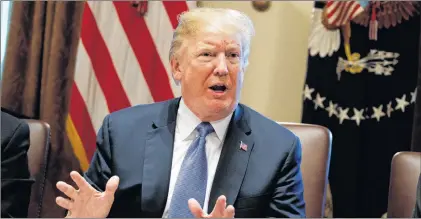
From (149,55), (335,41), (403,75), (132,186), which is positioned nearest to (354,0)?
Result: (335,41)

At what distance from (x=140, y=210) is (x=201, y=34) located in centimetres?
59

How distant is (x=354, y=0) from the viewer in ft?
9.37

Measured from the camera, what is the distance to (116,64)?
306 cm

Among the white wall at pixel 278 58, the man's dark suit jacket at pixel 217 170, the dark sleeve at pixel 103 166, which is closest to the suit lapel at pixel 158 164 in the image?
the man's dark suit jacket at pixel 217 170

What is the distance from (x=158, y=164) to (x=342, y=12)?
1.48 m

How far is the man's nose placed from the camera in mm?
1801

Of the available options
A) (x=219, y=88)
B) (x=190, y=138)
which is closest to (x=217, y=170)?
(x=190, y=138)

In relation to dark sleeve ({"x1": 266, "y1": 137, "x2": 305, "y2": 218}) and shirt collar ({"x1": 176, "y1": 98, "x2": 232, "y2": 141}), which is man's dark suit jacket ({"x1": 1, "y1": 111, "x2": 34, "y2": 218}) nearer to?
shirt collar ({"x1": 176, "y1": 98, "x2": 232, "y2": 141})

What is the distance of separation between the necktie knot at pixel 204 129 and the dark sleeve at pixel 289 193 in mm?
269

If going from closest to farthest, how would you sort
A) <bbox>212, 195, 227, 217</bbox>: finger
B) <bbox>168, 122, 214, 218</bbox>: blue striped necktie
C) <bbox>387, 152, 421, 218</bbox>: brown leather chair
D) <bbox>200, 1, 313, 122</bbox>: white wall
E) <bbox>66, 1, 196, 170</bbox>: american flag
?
<bbox>212, 195, 227, 217</bbox>: finger → <bbox>168, 122, 214, 218</bbox>: blue striped necktie → <bbox>387, 152, 421, 218</bbox>: brown leather chair → <bbox>66, 1, 196, 170</bbox>: american flag → <bbox>200, 1, 313, 122</bbox>: white wall

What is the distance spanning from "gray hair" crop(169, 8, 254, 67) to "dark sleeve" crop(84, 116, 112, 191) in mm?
378

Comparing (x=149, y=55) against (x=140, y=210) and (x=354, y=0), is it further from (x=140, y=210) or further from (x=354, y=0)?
(x=140, y=210)

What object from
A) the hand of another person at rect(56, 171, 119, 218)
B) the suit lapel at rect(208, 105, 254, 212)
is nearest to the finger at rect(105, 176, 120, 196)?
the hand of another person at rect(56, 171, 119, 218)

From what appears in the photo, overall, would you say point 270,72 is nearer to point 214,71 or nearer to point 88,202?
point 214,71
